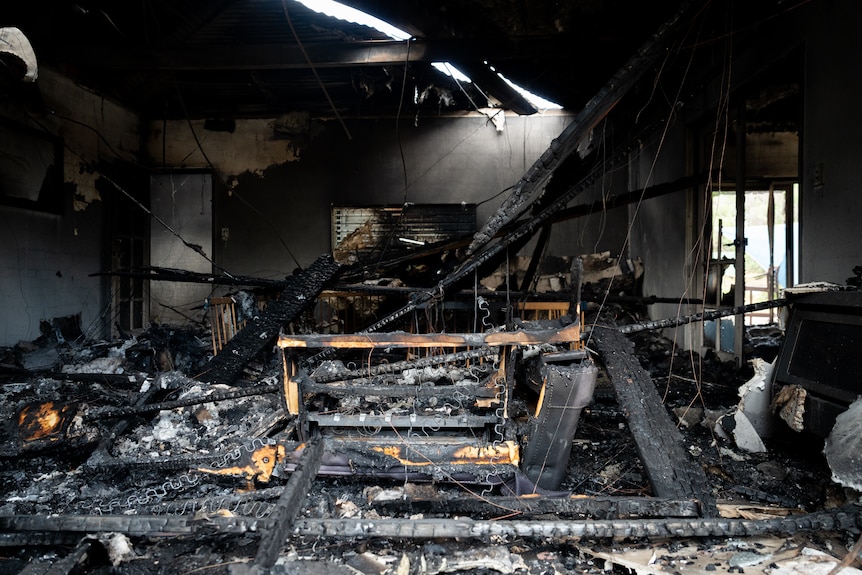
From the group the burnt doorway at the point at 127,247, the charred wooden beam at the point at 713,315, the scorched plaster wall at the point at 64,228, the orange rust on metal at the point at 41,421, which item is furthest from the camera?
the burnt doorway at the point at 127,247

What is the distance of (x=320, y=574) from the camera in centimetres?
183

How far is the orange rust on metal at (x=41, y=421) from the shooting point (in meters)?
3.19

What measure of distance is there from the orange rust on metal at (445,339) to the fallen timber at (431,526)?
34.3 inches

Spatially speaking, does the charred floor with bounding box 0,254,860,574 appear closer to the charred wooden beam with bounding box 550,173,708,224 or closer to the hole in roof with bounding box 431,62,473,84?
the charred wooden beam with bounding box 550,173,708,224

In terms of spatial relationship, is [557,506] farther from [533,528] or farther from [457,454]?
[457,454]

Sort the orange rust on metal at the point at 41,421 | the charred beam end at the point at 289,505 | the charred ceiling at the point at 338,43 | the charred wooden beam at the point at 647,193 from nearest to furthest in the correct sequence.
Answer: the charred beam end at the point at 289,505, the orange rust on metal at the point at 41,421, the charred wooden beam at the point at 647,193, the charred ceiling at the point at 338,43

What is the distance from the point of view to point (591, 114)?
369cm

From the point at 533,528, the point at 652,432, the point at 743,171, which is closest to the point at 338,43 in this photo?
the point at 743,171

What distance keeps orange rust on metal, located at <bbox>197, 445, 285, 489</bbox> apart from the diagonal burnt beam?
8.34 feet

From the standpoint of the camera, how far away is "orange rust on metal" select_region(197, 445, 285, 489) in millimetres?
2449

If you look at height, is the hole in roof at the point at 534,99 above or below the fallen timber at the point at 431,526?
above

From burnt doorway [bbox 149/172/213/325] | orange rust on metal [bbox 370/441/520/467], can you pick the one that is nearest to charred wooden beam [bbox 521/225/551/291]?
orange rust on metal [bbox 370/441/520/467]

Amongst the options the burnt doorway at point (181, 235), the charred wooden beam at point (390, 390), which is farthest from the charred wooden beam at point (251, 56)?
the charred wooden beam at point (390, 390)

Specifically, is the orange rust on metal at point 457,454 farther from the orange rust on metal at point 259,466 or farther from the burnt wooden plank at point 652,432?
the burnt wooden plank at point 652,432
